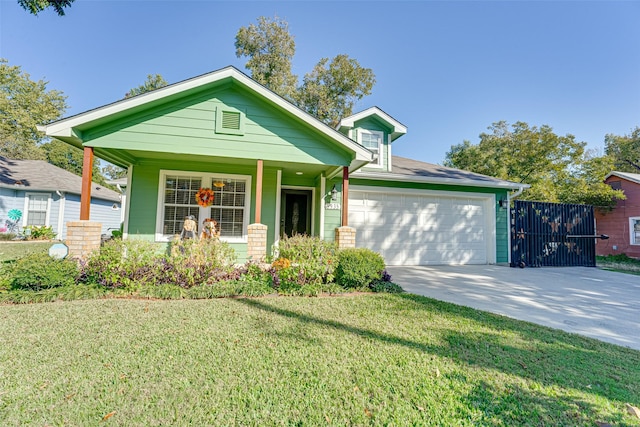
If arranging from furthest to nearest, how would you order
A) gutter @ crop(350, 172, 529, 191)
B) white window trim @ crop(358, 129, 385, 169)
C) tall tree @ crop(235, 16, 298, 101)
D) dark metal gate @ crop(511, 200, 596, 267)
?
tall tree @ crop(235, 16, 298, 101)
white window trim @ crop(358, 129, 385, 169)
dark metal gate @ crop(511, 200, 596, 267)
gutter @ crop(350, 172, 529, 191)

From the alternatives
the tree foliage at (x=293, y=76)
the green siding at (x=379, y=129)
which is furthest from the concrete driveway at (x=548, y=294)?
the tree foliage at (x=293, y=76)

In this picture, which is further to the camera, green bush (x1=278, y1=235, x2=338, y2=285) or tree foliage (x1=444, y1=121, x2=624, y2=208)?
tree foliage (x1=444, y1=121, x2=624, y2=208)

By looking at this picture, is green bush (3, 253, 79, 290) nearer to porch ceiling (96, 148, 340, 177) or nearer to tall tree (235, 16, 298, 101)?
porch ceiling (96, 148, 340, 177)

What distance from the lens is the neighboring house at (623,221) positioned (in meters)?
13.7

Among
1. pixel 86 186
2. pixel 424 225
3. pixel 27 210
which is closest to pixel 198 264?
pixel 86 186

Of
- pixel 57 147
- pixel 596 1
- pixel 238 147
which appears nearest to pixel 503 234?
pixel 596 1

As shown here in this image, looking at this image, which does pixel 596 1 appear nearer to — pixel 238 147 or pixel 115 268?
pixel 238 147

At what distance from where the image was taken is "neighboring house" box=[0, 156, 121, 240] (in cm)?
1312

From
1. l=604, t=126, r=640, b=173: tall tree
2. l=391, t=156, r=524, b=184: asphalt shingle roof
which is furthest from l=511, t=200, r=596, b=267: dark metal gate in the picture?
l=604, t=126, r=640, b=173: tall tree

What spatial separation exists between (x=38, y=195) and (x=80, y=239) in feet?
42.6

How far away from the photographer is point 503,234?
31.1 feet

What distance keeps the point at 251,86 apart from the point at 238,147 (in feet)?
4.53

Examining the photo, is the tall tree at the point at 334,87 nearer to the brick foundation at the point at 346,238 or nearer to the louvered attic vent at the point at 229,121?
the louvered attic vent at the point at 229,121

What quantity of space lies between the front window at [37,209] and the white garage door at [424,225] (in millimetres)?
15635
